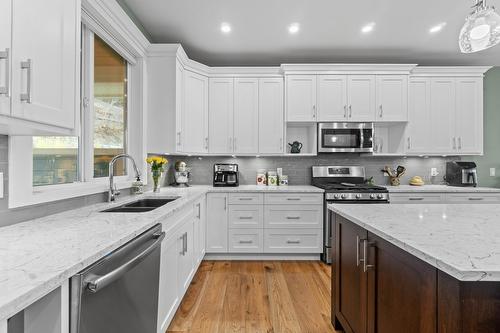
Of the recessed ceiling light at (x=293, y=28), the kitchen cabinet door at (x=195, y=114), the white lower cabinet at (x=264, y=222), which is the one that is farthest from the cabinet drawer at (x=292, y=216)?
the recessed ceiling light at (x=293, y=28)

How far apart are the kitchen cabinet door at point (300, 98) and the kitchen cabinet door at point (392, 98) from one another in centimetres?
88

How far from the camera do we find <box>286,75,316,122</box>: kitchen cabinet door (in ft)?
11.8

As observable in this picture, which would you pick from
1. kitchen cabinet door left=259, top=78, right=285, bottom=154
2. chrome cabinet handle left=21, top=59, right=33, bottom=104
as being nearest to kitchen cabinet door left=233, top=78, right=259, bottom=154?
kitchen cabinet door left=259, top=78, right=285, bottom=154

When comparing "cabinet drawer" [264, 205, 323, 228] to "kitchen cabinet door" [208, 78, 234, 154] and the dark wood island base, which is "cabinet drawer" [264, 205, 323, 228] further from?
the dark wood island base

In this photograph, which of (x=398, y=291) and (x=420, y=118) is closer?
(x=398, y=291)

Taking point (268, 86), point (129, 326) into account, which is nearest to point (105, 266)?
point (129, 326)

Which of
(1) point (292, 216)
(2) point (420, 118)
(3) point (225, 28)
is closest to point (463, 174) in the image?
(2) point (420, 118)

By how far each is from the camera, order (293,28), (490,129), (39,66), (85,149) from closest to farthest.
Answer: (39,66) < (85,149) < (293,28) < (490,129)

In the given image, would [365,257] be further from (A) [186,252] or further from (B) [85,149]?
(B) [85,149]

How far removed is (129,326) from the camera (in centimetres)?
119

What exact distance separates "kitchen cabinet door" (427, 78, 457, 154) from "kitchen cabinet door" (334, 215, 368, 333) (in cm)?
274

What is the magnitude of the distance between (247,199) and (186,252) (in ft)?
3.98

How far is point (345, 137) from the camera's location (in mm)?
3613

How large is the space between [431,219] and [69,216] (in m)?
2.03
